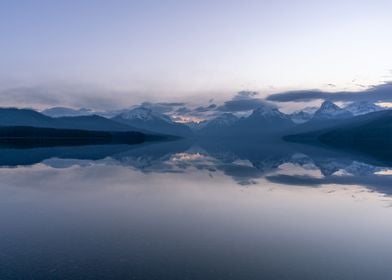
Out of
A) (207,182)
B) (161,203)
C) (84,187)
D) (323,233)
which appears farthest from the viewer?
(207,182)

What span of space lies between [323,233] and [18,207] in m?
25.1

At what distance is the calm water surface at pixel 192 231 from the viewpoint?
70.2 feet

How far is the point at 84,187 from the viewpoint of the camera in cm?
5075

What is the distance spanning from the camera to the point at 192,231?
1151 inches

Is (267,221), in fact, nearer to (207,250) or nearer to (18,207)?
(207,250)

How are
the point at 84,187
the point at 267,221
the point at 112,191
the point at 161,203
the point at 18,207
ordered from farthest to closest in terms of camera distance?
1. the point at 84,187
2. the point at 112,191
3. the point at 161,203
4. the point at 18,207
5. the point at 267,221

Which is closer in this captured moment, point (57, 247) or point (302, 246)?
point (57, 247)

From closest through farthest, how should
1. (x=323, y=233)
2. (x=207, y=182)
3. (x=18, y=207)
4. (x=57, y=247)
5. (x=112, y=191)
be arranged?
(x=57, y=247) < (x=323, y=233) < (x=18, y=207) < (x=112, y=191) < (x=207, y=182)

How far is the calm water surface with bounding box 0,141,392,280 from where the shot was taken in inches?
843

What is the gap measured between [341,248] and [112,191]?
1109 inches

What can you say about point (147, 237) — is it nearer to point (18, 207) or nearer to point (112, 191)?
point (18, 207)

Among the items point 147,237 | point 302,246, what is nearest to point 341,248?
point 302,246

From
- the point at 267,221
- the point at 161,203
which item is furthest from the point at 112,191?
the point at 267,221

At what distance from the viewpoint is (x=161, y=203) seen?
40.6m
